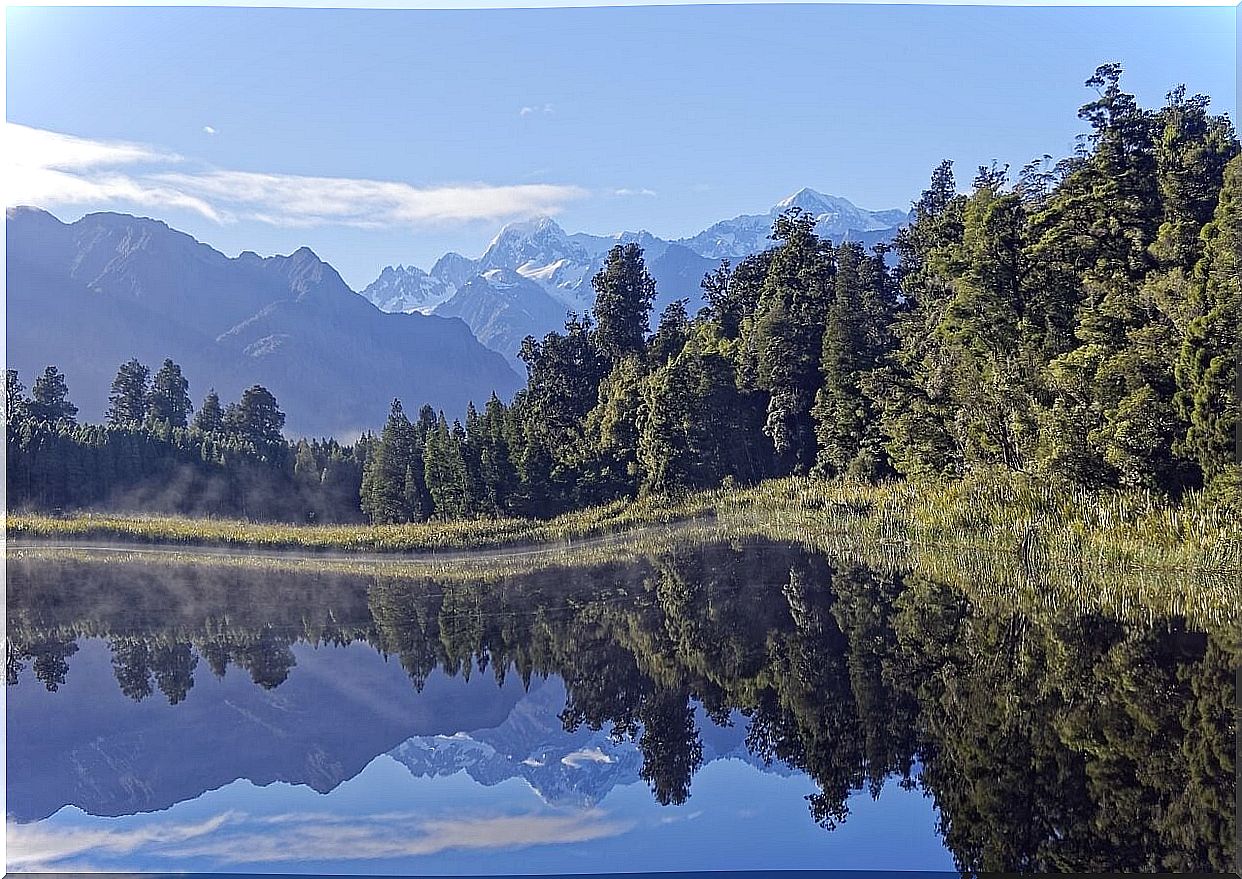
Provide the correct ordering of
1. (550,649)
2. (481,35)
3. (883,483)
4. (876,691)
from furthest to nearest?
1. (883,483)
2. (481,35)
3. (550,649)
4. (876,691)

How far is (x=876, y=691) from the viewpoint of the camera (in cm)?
345

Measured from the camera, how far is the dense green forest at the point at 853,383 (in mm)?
4375

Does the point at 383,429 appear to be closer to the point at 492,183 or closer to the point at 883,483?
the point at 492,183

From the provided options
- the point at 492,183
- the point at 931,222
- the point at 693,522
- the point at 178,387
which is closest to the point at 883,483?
the point at 693,522

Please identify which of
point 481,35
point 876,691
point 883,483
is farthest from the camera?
point 883,483

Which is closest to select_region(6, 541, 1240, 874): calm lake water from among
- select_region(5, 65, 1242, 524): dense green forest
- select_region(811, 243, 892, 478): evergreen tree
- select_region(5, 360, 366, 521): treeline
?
select_region(5, 360, 366, 521): treeline

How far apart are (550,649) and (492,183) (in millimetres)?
2032

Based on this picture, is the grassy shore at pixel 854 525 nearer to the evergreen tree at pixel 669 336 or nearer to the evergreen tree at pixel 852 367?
the evergreen tree at pixel 852 367

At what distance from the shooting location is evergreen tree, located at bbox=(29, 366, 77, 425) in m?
4.28

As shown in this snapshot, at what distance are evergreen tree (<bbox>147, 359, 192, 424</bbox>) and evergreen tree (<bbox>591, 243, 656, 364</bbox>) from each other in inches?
69.1

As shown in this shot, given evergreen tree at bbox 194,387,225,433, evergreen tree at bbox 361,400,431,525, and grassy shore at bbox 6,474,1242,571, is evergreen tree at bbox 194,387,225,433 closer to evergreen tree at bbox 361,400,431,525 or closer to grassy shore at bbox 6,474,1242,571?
grassy shore at bbox 6,474,1242,571

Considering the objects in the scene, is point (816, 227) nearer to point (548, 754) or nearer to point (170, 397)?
point (548, 754)

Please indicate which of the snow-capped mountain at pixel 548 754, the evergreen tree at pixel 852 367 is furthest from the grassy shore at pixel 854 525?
the snow-capped mountain at pixel 548 754

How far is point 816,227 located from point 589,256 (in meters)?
0.99
